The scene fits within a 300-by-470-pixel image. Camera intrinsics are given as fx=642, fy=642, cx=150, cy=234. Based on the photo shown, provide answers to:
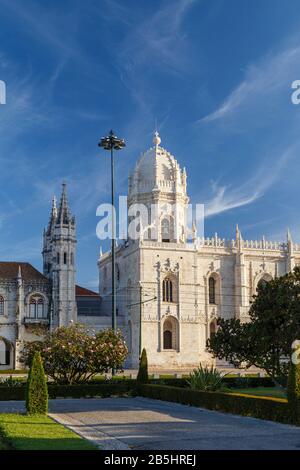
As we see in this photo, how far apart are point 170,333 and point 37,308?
13755 millimetres

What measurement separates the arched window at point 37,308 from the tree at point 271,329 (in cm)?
3988

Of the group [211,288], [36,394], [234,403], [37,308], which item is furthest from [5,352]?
[234,403]

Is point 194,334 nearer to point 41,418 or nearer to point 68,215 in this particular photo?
point 68,215

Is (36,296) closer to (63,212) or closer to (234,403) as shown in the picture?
(63,212)

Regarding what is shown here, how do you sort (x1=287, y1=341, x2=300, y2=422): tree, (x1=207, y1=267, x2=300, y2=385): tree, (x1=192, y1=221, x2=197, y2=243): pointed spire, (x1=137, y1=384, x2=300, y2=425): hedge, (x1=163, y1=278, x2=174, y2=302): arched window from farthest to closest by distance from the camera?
1. (x1=192, y1=221, x2=197, y2=243): pointed spire
2. (x1=163, y1=278, x2=174, y2=302): arched window
3. (x1=207, y1=267, x2=300, y2=385): tree
4. (x1=137, y1=384, x2=300, y2=425): hedge
5. (x1=287, y1=341, x2=300, y2=422): tree

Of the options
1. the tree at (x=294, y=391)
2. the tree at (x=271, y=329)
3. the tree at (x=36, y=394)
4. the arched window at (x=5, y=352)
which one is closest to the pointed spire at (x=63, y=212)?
the arched window at (x=5, y=352)

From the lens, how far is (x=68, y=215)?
2603 inches

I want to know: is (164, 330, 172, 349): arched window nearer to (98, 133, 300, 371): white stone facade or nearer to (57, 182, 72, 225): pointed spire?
(98, 133, 300, 371): white stone facade

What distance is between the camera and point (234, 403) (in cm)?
2200

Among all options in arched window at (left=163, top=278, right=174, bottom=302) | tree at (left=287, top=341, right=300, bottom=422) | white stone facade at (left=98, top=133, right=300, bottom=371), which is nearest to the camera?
→ tree at (left=287, top=341, right=300, bottom=422)

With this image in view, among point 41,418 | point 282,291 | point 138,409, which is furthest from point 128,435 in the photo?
point 282,291

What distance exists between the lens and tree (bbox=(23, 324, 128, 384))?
31375mm

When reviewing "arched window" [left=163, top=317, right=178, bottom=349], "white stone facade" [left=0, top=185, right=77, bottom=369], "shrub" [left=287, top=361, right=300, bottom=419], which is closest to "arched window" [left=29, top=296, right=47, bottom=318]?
"white stone facade" [left=0, top=185, right=77, bottom=369]

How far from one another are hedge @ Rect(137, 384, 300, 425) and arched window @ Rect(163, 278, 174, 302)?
36.6 metres
